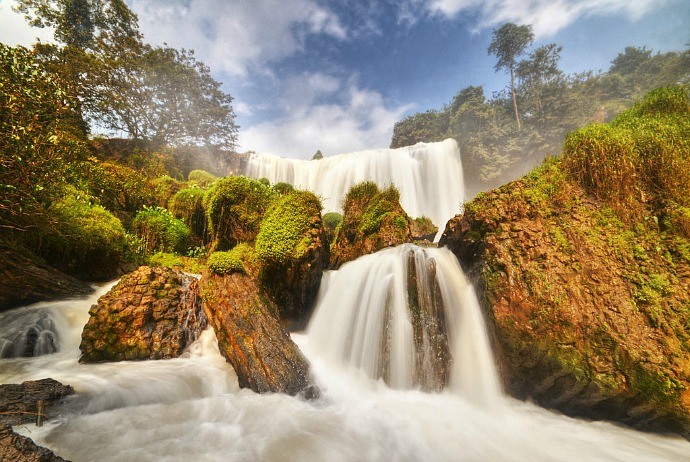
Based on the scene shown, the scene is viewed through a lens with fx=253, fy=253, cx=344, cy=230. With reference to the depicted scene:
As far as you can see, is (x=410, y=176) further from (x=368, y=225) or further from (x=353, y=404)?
(x=353, y=404)

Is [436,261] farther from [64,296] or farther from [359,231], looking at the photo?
[64,296]

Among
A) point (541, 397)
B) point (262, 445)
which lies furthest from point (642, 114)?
point (262, 445)

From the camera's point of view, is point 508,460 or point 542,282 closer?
point 508,460

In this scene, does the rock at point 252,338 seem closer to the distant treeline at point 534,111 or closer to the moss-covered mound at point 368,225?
the moss-covered mound at point 368,225

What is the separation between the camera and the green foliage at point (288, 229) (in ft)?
19.9

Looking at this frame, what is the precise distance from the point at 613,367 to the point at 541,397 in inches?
46.7

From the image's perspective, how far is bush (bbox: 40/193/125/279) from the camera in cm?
600

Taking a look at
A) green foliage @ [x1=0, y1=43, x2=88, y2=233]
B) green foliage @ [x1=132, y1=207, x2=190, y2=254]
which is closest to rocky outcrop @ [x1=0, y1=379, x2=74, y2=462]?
green foliage @ [x1=0, y1=43, x2=88, y2=233]

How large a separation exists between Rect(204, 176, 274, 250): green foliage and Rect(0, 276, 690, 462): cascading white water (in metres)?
3.70

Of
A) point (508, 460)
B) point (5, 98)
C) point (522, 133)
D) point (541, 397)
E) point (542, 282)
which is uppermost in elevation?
point (522, 133)

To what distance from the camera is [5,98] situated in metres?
3.88

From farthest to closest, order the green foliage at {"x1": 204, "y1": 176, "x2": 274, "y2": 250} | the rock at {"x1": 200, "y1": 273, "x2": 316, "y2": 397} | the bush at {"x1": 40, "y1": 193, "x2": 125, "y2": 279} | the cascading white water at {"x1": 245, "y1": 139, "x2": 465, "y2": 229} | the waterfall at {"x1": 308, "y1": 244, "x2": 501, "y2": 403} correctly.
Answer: the cascading white water at {"x1": 245, "y1": 139, "x2": 465, "y2": 229}, the green foliage at {"x1": 204, "y1": 176, "x2": 274, "y2": 250}, the bush at {"x1": 40, "y1": 193, "x2": 125, "y2": 279}, the waterfall at {"x1": 308, "y1": 244, "x2": 501, "y2": 403}, the rock at {"x1": 200, "y1": 273, "x2": 316, "y2": 397}

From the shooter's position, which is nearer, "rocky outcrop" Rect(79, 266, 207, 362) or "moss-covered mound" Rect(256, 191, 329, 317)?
"rocky outcrop" Rect(79, 266, 207, 362)

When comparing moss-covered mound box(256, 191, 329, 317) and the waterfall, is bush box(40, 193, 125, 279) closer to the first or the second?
moss-covered mound box(256, 191, 329, 317)
